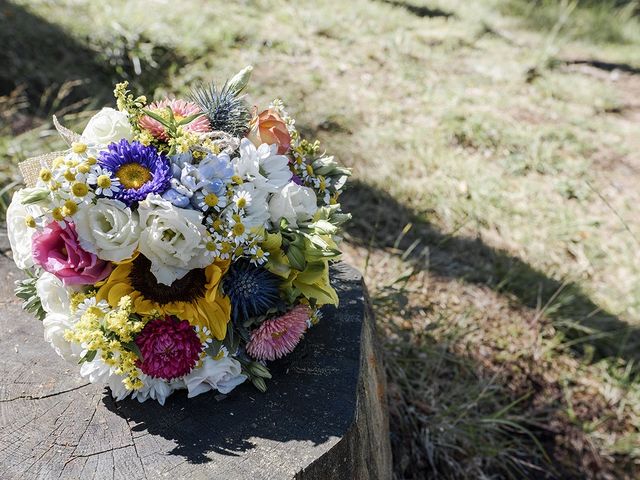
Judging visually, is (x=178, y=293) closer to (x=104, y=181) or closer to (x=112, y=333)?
(x=112, y=333)

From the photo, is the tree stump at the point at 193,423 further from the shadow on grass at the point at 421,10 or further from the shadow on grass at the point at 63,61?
the shadow on grass at the point at 421,10

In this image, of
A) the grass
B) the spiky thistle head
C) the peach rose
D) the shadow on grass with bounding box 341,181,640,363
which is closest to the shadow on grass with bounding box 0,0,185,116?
the grass

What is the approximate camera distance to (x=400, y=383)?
272 cm

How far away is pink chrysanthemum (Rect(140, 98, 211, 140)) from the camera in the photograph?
159 cm

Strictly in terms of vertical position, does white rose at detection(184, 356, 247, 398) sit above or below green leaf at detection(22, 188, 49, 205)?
below

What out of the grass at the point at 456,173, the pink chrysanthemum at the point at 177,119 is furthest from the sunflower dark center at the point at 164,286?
the grass at the point at 456,173

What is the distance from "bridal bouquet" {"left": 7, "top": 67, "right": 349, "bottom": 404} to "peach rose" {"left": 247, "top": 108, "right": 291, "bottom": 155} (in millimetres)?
41

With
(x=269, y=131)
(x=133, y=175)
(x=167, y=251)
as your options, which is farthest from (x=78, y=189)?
(x=269, y=131)

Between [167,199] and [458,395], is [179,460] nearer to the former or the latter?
[167,199]

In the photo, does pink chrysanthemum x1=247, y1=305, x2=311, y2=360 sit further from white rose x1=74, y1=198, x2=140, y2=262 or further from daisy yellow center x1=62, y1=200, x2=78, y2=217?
daisy yellow center x1=62, y1=200, x2=78, y2=217

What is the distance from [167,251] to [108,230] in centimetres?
16

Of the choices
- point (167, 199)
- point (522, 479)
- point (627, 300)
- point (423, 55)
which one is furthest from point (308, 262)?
point (423, 55)

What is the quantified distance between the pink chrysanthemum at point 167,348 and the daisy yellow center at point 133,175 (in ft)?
1.11

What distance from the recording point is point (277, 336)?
5.25 ft
